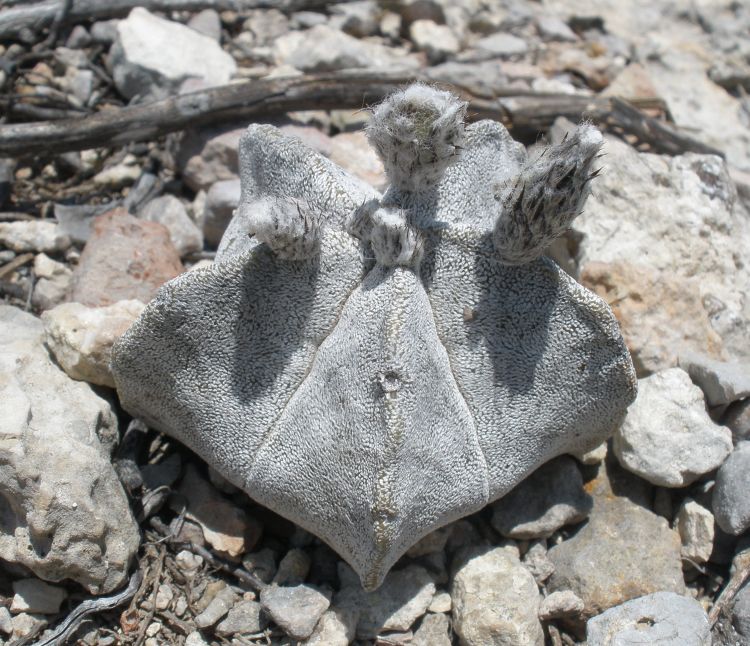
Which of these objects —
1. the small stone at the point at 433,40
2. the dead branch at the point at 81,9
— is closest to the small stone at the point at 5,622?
the dead branch at the point at 81,9

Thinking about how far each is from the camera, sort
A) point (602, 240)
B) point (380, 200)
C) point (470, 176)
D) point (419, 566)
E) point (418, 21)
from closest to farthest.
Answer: point (380, 200), point (470, 176), point (419, 566), point (602, 240), point (418, 21)

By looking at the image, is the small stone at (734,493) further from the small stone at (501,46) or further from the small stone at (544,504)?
the small stone at (501,46)

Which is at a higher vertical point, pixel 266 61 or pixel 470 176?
pixel 470 176

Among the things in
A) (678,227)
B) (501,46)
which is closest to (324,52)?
(501,46)

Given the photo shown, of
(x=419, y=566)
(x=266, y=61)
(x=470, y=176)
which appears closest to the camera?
(x=470, y=176)

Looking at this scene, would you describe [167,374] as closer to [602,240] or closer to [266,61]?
[602,240]

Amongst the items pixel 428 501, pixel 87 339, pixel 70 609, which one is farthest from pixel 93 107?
pixel 428 501

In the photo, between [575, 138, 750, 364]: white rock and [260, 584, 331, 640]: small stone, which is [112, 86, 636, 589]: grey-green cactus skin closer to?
[260, 584, 331, 640]: small stone

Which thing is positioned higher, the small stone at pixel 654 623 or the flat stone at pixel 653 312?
the flat stone at pixel 653 312
